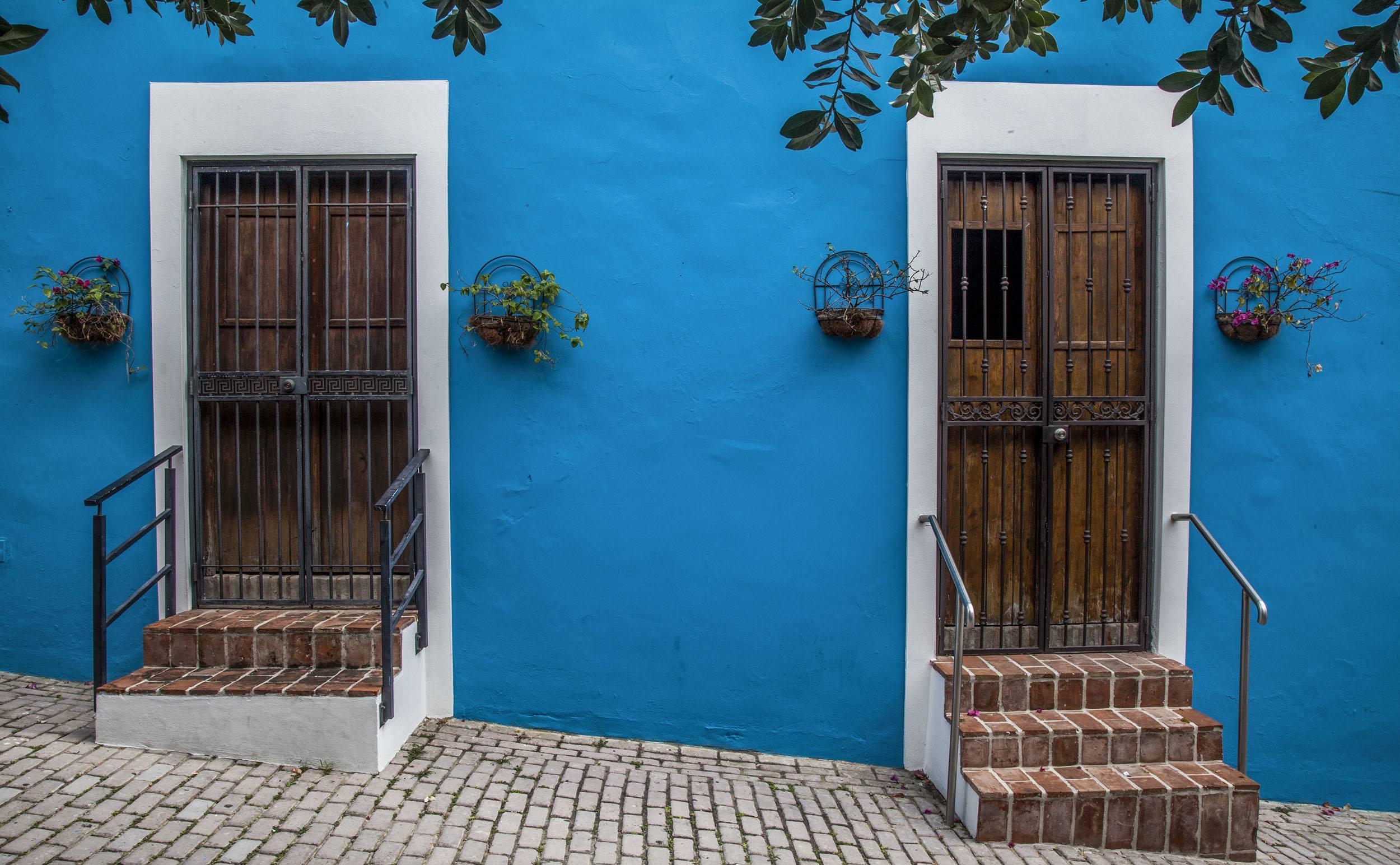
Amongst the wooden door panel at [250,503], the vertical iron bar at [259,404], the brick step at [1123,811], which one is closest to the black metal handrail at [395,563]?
the wooden door panel at [250,503]

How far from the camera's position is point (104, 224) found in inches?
158

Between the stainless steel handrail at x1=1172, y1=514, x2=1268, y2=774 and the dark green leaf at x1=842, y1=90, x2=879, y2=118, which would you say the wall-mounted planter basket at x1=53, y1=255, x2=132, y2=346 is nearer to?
the dark green leaf at x1=842, y1=90, x2=879, y2=118

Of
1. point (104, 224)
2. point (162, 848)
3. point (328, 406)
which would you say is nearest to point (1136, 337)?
point (328, 406)

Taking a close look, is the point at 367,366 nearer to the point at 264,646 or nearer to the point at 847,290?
the point at 264,646

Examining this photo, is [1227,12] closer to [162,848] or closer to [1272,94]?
[1272,94]

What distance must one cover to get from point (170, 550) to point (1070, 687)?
4442mm

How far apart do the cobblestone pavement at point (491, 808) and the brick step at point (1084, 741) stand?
0.37 metres

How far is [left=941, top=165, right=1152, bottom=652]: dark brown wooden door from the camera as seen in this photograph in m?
4.11

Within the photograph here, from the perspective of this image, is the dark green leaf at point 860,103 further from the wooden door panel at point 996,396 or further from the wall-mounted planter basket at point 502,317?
the wall-mounted planter basket at point 502,317

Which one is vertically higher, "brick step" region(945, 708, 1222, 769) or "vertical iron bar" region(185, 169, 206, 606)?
"vertical iron bar" region(185, 169, 206, 606)

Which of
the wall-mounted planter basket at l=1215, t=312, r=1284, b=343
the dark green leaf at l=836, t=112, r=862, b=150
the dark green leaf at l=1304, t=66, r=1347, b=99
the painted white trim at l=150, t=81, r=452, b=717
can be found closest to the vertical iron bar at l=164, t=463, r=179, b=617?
the painted white trim at l=150, t=81, r=452, b=717

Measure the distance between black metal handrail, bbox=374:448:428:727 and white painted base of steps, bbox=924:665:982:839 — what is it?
7.98 feet

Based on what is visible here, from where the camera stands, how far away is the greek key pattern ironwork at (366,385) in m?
3.98

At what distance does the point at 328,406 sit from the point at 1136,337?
4.17 metres
